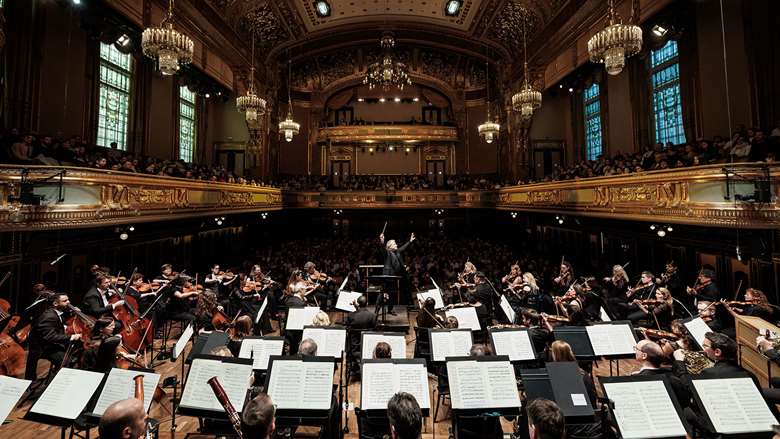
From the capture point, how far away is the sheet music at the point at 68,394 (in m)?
3.04

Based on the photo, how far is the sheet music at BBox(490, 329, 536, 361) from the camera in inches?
169

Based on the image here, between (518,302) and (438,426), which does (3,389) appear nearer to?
(438,426)

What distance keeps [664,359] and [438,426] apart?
2.60 m

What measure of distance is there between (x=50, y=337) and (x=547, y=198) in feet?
40.3

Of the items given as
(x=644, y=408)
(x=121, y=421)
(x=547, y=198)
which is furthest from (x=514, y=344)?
(x=547, y=198)

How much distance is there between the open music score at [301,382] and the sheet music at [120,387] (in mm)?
948

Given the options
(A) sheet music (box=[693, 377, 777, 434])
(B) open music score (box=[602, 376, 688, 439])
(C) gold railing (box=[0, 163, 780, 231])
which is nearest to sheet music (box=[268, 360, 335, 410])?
(B) open music score (box=[602, 376, 688, 439])

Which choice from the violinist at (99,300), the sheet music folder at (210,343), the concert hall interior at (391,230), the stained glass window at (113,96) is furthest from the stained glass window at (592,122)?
the stained glass window at (113,96)

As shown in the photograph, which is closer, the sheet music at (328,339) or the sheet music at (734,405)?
the sheet music at (734,405)

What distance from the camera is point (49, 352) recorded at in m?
5.18

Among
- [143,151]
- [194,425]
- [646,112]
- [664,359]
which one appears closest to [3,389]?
[194,425]

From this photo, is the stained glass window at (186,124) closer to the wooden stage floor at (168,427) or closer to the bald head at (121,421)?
the wooden stage floor at (168,427)

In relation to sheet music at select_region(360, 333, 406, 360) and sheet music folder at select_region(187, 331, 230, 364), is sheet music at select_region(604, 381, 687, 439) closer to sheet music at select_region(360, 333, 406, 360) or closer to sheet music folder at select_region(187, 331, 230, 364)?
sheet music at select_region(360, 333, 406, 360)

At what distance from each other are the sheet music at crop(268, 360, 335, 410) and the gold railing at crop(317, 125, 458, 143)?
2137 cm
